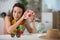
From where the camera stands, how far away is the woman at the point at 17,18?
1317 mm

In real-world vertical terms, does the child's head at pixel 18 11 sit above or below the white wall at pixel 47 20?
above

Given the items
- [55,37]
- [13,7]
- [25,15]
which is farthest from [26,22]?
[55,37]

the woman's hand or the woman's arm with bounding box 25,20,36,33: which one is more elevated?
the woman's hand

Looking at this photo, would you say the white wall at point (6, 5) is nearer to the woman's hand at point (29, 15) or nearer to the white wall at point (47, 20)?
the woman's hand at point (29, 15)

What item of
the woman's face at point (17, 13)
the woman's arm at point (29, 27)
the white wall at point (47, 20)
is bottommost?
the woman's arm at point (29, 27)

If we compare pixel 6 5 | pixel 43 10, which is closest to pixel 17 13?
pixel 6 5

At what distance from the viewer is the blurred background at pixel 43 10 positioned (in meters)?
1.31

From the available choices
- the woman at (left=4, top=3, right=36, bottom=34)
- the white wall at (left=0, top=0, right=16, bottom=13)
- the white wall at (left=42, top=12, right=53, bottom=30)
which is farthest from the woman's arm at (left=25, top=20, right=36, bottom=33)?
the white wall at (left=0, top=0, right=16, bottom=13)

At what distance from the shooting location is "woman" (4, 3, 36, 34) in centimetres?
132

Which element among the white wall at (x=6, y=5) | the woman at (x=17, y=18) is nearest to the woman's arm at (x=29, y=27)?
the woman at (x=17, y=18)

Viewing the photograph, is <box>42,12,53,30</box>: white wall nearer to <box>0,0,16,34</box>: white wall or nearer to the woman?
the woman

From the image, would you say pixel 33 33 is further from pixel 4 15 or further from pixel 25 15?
pixel 4 15

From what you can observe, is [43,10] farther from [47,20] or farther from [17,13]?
[17,13]

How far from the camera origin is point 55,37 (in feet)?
3.75
